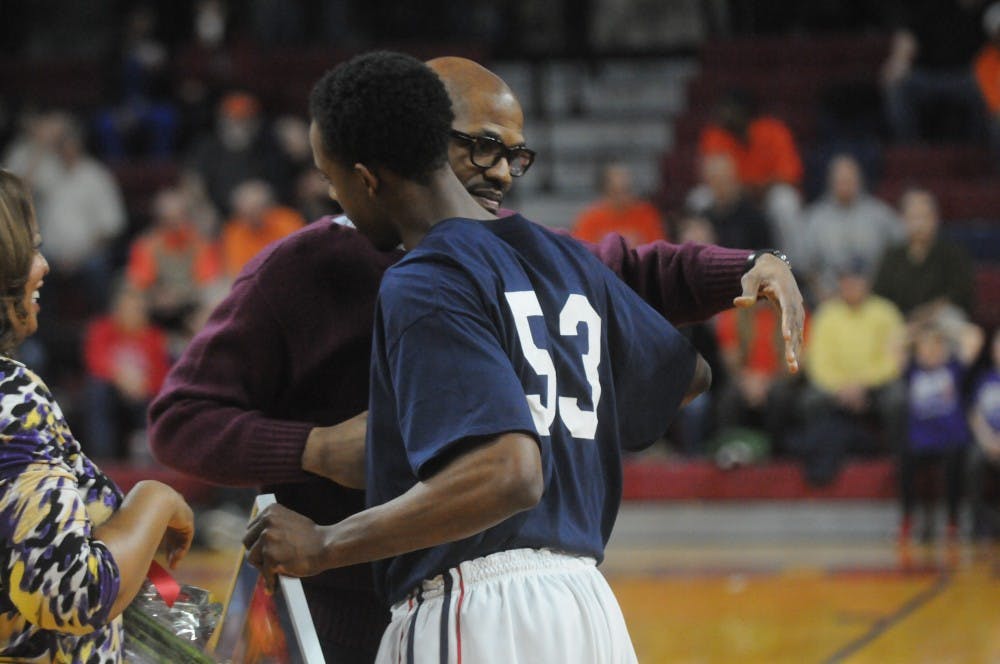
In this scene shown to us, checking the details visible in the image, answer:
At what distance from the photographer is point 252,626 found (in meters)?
2.83

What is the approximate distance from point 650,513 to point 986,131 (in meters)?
4.96

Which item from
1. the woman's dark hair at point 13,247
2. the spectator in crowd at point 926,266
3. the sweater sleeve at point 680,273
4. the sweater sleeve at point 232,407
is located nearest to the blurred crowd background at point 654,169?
the spectator in crowd at point 926,266

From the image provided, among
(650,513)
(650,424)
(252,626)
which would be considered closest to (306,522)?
(252,626)

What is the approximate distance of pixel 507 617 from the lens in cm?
252

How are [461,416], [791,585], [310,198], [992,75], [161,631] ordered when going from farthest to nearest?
1. [992,75]
2. [310,198]
3. [791,585]
4. [161,631]
5. [461,416]

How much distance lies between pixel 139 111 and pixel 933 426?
8655 millimetres

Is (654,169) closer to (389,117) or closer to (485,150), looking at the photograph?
(485,150)

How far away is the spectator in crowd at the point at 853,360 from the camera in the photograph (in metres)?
11.2

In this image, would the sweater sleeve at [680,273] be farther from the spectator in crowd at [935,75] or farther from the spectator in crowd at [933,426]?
the spectator in crowd at [935,75]

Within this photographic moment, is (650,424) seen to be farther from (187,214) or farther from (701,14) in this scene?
(701,14)

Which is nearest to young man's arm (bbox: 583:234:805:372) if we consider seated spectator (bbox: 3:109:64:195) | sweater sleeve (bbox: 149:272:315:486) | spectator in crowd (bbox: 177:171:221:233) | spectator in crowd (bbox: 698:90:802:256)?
sweater sleeve (bbox: 149:272:315:486)

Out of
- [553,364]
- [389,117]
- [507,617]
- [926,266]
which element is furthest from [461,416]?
[926,266]

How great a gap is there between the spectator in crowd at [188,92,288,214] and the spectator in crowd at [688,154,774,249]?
397 cm

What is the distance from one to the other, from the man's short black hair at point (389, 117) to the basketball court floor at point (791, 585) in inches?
169
